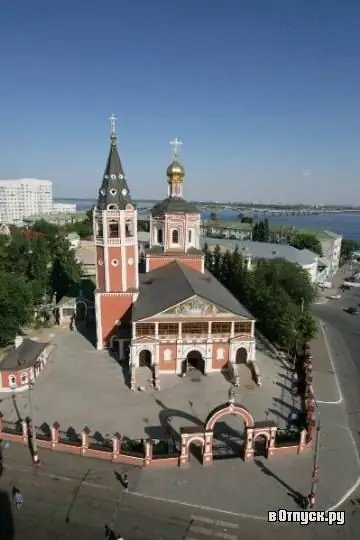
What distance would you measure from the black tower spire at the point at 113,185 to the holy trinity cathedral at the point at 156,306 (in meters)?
0.07

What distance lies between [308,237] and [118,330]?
54.1 metres

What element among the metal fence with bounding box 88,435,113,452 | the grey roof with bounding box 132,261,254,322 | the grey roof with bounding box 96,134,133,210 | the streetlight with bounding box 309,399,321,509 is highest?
the grey roof with bounding box 96,134,133,210

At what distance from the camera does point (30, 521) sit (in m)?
14.5

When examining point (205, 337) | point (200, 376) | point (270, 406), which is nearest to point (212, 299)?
point (205, 337)

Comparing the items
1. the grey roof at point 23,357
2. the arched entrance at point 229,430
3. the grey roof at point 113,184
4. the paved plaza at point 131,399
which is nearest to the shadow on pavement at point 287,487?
the arched entrance at point 229,430

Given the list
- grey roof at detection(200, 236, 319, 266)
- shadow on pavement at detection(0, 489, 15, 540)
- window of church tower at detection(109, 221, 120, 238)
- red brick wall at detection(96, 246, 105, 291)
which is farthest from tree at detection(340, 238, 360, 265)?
shadow on pavement at detection(0, 489, 15, 540)

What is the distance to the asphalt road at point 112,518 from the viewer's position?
46.5 feet

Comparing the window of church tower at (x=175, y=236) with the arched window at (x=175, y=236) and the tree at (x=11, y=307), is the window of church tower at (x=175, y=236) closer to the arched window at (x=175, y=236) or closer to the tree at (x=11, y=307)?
the arched window at (x=175, y=236)

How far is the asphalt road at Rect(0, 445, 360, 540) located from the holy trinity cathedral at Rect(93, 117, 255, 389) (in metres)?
8.92

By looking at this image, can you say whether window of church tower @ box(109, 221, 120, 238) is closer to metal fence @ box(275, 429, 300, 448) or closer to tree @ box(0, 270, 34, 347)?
tree @ box(0, 270, 34, 347)

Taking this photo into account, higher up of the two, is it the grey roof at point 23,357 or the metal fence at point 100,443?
the grey roof at point 23,357

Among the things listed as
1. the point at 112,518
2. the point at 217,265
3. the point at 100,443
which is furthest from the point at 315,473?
the point at 217,265

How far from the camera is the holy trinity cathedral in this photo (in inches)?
1018

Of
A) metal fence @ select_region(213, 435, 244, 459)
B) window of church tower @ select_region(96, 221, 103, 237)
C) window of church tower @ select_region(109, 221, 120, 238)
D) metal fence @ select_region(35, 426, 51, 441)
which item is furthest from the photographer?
window of church tower @ select_region(96, 221, 103, 237)
